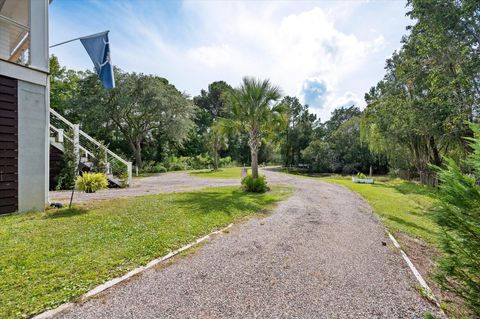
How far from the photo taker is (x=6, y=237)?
3.85 metres

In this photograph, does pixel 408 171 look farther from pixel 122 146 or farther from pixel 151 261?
pixel 122 146

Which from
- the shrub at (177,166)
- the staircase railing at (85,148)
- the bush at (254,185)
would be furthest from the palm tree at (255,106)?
the shrub at (177,166)

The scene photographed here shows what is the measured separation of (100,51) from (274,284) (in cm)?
735

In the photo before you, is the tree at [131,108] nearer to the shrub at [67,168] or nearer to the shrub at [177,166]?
the shrub at [177,166]

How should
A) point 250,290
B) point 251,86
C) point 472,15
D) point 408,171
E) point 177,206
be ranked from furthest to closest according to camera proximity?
point 408,171
point 251,86
point 472,15
point 177,206
point 250,290

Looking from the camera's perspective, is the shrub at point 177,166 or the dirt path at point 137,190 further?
the shrub at point 177,166

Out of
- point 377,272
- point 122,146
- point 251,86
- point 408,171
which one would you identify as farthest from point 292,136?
point 377,272

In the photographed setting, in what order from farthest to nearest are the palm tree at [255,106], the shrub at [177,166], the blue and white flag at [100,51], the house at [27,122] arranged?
the shrub at [177,166] → the palm tree at [255,106] → the blue and white flag at [100,51] → the house at [27,122]

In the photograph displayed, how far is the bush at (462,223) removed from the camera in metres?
1.85

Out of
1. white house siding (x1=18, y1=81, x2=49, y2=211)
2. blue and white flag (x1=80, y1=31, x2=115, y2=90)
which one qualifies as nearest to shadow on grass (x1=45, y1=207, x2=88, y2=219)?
white house siding (x1=18, y1=81, x2=49, y2=211)

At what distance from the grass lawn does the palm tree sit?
5288 mm

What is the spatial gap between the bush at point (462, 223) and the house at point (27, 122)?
7425mm

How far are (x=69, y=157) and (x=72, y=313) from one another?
866 centimetres

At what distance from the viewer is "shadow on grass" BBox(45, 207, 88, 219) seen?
5.13 metres
